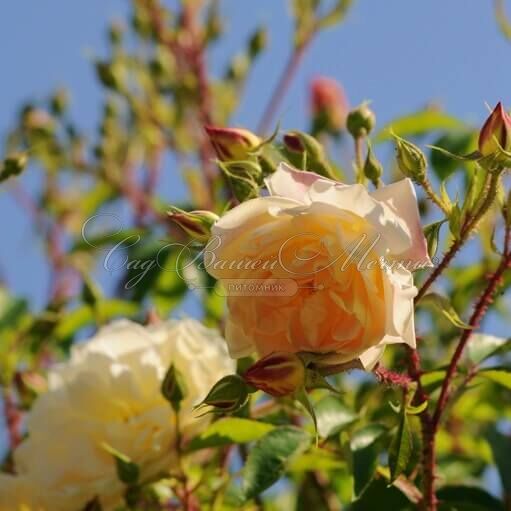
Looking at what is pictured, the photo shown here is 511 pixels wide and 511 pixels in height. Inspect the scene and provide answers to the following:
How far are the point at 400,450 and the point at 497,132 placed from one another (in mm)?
301

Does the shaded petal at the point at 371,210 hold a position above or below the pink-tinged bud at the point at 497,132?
below

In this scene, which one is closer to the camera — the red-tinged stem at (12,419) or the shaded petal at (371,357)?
the shaded petal at (371,357)

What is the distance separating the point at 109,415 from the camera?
4.18ft

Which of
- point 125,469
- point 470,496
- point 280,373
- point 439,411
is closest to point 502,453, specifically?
point 470,496

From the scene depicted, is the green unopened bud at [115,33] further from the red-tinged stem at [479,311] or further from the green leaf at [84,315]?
the red-tinged stem at [479,311]

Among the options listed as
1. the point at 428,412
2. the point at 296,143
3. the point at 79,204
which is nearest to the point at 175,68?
the point at 79,204

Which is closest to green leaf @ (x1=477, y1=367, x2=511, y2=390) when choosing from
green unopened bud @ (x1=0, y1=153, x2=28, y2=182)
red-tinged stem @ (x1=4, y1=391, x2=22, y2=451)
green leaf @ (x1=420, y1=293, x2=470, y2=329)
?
green leaf @ (x1=420, y1=293, x2=470, y2=329)

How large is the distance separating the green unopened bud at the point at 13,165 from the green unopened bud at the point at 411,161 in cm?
63

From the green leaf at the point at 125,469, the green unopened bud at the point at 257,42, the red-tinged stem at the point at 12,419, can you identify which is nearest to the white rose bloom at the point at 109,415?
the green leaf at the point at 125,469

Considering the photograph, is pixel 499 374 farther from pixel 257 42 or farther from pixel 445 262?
pixel 257 42

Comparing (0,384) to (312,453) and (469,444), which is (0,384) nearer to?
(312,453)

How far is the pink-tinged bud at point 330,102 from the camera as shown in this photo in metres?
2.30

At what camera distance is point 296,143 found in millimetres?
1041

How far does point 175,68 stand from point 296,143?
1454 millimetres
